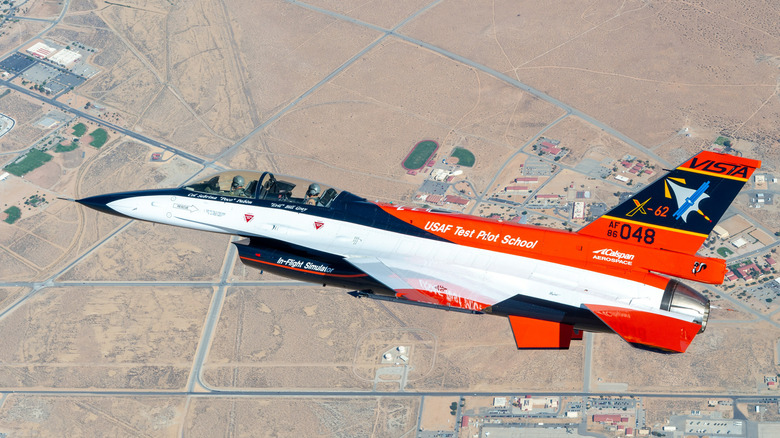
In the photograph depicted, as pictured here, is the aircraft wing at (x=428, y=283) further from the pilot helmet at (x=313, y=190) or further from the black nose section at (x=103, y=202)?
the black nose section at (x=103, y=202)

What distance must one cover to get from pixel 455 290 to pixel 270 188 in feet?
30.9

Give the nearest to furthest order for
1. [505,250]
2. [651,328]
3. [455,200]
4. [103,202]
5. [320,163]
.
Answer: [651,328] < [505,250] < [103,202] < [455,200] < [320,163]

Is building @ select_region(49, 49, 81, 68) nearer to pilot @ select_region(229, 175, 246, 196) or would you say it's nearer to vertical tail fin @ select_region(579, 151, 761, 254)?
pilot @ select_region(229, 175, 246, 196)

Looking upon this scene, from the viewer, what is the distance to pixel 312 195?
34844mm

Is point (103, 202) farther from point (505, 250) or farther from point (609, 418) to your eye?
point (609, 418)

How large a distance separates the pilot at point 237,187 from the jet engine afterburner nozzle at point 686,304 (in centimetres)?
1824

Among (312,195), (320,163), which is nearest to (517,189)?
(320,163)

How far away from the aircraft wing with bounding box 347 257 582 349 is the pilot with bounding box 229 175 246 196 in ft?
19.1

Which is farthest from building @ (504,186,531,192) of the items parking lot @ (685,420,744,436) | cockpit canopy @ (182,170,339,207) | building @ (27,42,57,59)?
building @ (27,42,57,59)

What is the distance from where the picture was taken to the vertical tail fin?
31.1 m

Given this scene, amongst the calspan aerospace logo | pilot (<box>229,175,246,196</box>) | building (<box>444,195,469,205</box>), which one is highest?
building (<box>444,195,469,205</box>)

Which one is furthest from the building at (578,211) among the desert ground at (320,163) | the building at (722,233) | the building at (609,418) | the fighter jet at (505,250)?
the fighter jet at (505,250)

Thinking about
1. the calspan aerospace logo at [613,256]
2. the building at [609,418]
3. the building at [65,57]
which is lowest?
the building at [609,418]

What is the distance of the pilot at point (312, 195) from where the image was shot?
34.8m
